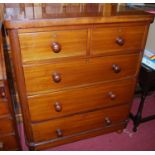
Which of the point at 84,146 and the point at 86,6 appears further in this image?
the point at 84,146

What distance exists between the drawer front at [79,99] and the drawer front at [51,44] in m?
0.29

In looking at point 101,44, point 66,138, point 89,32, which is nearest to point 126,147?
point 66,138

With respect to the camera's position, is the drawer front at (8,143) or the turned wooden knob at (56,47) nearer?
the turned wooden knob at (56,47)

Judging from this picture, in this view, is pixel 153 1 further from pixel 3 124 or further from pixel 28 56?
pixel 3 124

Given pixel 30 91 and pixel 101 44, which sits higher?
pixel 101 44

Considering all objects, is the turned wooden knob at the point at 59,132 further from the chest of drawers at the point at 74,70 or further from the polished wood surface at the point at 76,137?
the polished wood surface at the point at 76,137

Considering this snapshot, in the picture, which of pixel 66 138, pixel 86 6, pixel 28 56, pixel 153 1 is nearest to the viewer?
pixel 28 56

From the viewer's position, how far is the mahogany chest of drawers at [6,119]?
3.19ft

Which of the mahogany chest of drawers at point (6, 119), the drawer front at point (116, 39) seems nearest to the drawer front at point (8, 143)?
the mahogany chest of drawers at point (6, 119)

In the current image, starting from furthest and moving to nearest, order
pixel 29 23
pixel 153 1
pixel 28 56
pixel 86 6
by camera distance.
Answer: pixel 153 1
pixel 86 6
pixel 28 56
pixel 29 23

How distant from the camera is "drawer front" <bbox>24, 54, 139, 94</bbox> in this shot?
3.53 feet

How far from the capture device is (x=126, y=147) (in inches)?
61.5

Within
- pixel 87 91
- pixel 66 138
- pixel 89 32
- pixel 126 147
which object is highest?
pixel 89 32

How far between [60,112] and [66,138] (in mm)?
304
